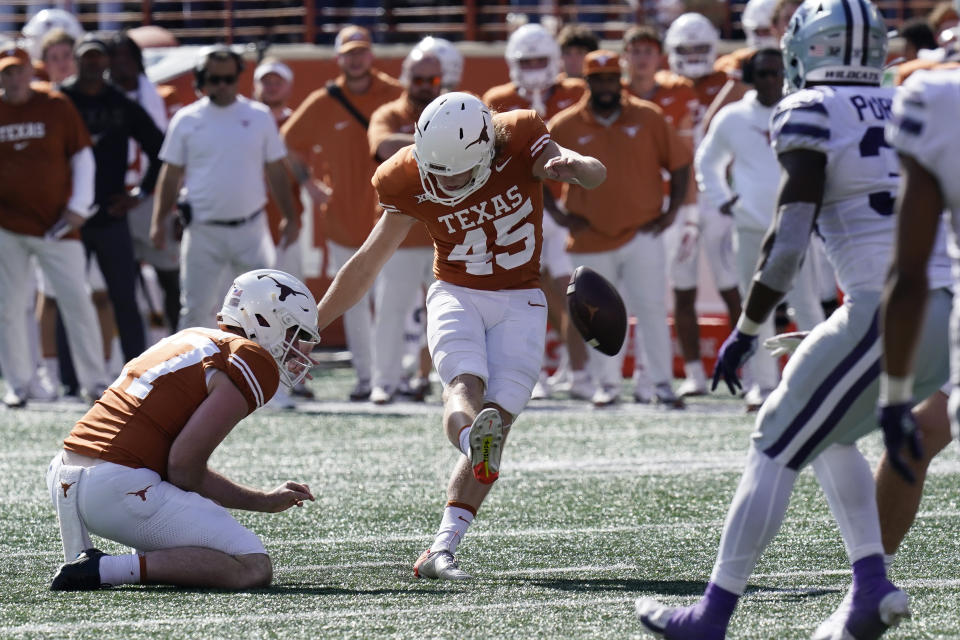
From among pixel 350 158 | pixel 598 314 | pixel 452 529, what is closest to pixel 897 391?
Result: pixel 598 314

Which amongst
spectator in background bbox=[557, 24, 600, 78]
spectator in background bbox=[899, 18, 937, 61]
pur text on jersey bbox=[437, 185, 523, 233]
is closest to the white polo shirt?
spectator in background bbox=[557, 24, 600, 78]

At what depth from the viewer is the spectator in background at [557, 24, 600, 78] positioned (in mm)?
10859

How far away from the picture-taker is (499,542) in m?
5.64

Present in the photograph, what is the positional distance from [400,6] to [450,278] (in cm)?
971

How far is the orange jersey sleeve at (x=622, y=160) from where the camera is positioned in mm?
9492

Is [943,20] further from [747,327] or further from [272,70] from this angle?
[747,327]

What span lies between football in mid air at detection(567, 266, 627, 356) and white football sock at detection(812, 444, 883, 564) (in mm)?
1231

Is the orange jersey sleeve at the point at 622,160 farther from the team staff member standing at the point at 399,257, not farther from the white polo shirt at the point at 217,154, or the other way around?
the white polo shirt at the point at 217,154

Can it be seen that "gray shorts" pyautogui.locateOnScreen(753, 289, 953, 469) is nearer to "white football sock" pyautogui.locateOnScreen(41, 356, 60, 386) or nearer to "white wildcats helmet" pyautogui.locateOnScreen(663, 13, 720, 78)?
"white wildcats helmet" pyautogui.locateOnScreen(663, 13, 720, 78)

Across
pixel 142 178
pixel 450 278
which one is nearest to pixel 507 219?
pixel 450 278

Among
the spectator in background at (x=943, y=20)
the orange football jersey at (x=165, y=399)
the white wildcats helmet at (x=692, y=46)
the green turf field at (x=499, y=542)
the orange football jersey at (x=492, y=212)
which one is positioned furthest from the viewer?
the spectator in background at (x=943, y=20)

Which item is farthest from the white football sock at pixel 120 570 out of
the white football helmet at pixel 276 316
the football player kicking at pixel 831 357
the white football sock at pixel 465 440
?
the football player kicking at pixel 831 357

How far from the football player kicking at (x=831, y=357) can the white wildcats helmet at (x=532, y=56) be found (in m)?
6.33

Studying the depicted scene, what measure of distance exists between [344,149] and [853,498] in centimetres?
661
